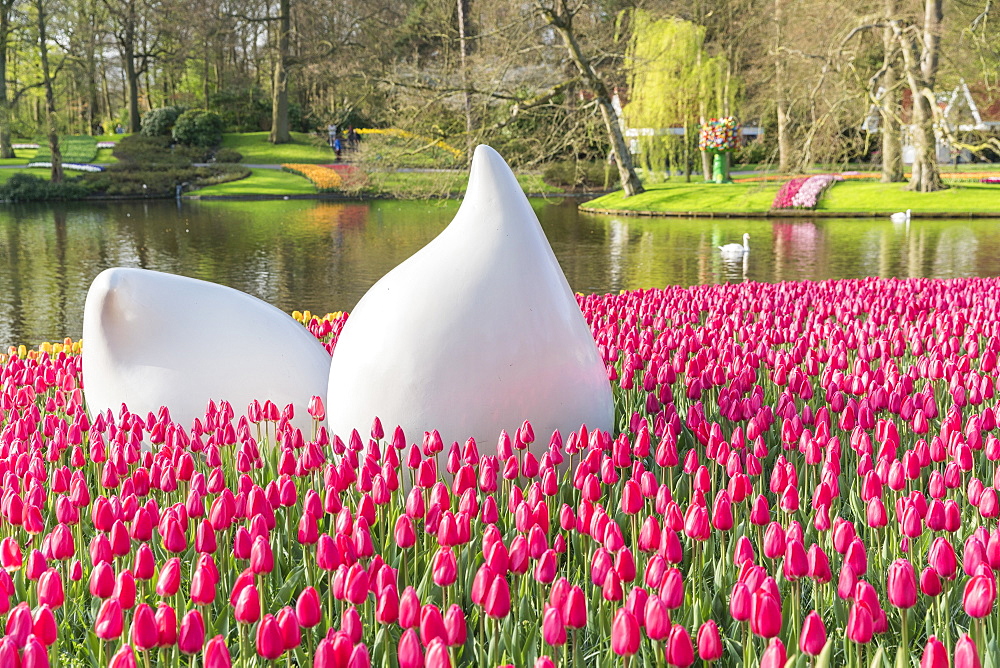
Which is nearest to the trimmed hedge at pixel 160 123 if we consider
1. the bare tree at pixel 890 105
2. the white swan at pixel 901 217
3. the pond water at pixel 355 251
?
the pond water at pixel 355 251

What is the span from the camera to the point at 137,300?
460cm

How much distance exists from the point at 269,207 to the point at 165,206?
11.9 feet

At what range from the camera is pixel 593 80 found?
2992 cm

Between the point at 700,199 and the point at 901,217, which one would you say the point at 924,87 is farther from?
the point at 700,199

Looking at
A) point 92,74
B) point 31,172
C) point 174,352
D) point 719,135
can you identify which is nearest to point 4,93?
point 31,172

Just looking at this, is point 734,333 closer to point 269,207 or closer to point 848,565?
point 848,565

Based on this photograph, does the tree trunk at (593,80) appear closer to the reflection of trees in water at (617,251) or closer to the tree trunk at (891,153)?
the reflection of trees in water at (617,251)

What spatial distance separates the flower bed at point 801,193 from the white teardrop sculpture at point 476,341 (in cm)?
2516

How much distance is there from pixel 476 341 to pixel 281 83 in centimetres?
4838

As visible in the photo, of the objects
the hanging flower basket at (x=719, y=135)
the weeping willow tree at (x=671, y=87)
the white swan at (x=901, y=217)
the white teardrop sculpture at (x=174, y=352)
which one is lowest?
the white swan at (x=901, y=217)

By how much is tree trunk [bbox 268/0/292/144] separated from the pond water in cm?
1999

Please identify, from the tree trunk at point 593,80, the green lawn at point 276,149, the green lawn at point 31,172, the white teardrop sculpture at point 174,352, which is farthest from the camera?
the green lawn at point 276,149

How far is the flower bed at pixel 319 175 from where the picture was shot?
41125 millimetres

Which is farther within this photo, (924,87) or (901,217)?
(924,87)
